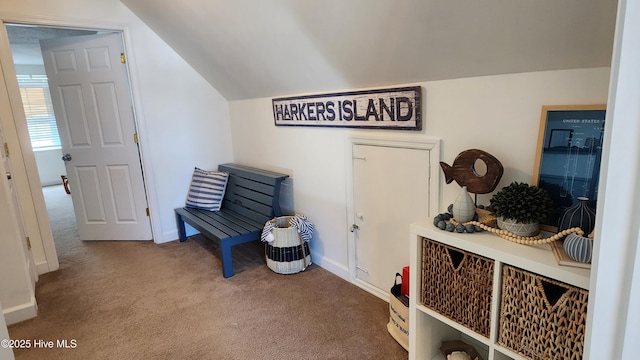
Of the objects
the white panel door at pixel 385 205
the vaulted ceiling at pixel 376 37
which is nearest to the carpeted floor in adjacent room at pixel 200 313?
the white panel door at pixel 385 205

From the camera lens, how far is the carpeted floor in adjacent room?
1.90 meters

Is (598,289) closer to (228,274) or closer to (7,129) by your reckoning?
(228,274)

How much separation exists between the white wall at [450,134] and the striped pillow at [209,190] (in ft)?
1.89

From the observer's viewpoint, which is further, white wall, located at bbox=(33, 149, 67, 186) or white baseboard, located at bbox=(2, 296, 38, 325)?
white wall, located at bbox=(33, 149, 67, 186)

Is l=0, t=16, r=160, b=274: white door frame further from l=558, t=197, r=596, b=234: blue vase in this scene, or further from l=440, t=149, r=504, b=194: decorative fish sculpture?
l=558, t=197, r=596, b=234: blue vase

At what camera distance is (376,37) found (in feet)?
5.58

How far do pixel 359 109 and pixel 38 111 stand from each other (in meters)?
6.81

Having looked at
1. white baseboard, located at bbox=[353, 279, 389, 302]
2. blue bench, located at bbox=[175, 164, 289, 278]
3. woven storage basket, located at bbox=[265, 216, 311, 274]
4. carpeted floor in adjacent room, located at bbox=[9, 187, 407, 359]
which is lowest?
carpeted floor in adjacent room, located at bbox=[9, 187, 407, 359]

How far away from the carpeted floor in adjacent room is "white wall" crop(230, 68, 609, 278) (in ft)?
1.49

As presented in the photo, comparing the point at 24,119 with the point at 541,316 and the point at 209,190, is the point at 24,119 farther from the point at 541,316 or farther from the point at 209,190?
the point at 541,316

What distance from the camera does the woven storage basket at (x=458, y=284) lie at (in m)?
1.33

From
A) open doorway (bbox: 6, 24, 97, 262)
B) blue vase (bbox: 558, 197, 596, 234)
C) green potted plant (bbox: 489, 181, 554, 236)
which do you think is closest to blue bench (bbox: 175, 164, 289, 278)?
green potted plant (bbox: 489, 181, 554, 236)

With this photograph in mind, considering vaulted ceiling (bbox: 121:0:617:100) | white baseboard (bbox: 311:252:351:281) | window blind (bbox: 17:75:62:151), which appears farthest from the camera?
window blind (bbox: 17:75:62:151)

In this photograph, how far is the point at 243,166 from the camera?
11.6 feet
